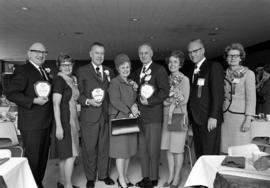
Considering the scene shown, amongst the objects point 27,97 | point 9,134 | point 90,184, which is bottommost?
point 90,184

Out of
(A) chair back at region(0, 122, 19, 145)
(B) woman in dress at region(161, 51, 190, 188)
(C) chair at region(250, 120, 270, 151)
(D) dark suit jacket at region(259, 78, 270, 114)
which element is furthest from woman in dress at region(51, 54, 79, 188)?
(D) dark suit jacket at region(259, 78, 270, 114)

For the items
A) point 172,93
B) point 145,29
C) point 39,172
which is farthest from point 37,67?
point 145,29

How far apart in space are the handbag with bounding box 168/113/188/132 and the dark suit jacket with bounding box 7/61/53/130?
1.27 metres

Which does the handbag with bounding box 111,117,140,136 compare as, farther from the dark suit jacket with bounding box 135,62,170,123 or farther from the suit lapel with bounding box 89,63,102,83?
the suit lapel with bounding box 89,63,102,83

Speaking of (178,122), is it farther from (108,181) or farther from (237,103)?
(108,181)

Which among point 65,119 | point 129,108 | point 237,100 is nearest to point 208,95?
point 237,100

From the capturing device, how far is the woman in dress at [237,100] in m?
2.46

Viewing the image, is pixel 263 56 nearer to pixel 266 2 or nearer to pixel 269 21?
pixel 269 21

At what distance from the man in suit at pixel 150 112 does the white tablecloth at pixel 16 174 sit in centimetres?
143

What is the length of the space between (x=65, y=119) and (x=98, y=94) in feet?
1.38

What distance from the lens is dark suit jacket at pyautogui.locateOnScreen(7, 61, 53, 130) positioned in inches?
95.9

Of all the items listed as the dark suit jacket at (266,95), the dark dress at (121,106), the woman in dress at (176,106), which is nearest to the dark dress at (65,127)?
the dark dress at (121,106)

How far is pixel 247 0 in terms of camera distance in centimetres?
518

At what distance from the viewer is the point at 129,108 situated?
110 inches
